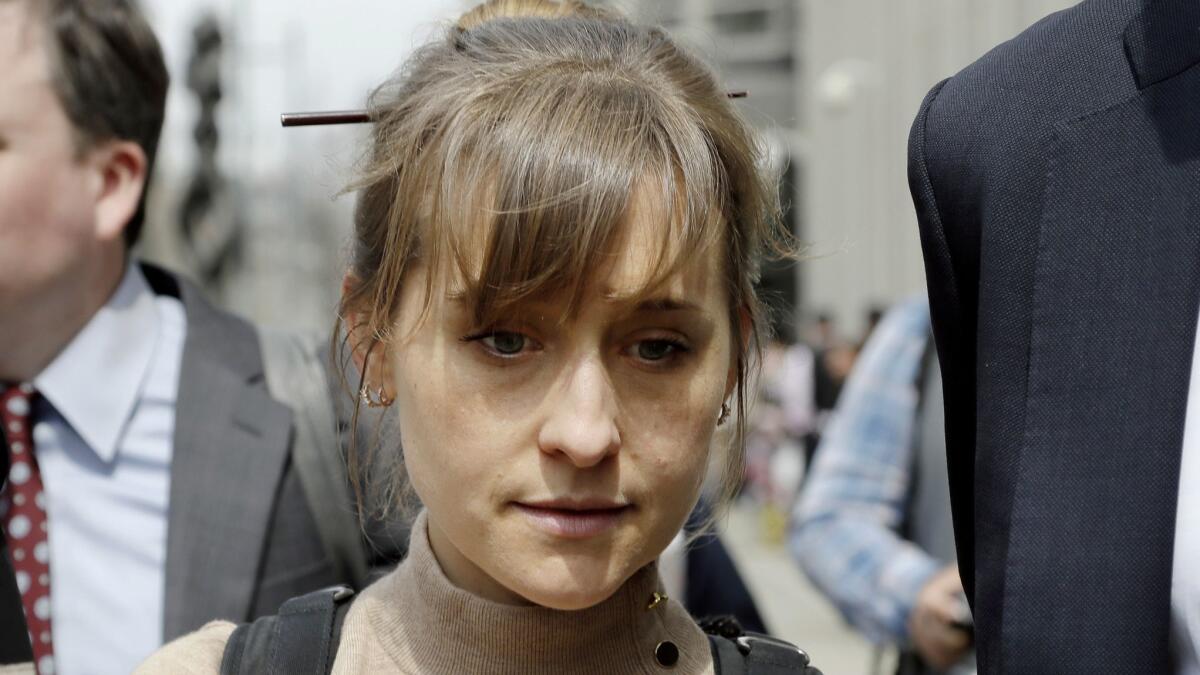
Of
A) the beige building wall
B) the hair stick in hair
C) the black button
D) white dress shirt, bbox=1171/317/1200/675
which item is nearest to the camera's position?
white dress shirt, bbox=1171/317/1200/675

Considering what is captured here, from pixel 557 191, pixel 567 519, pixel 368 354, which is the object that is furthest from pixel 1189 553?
pixel 368 354

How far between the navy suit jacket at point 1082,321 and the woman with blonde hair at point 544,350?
31cm

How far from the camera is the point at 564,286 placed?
1581mm

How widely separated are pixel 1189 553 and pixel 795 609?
30.2 feet

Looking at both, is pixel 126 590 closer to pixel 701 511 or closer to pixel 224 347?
pixel 224 347

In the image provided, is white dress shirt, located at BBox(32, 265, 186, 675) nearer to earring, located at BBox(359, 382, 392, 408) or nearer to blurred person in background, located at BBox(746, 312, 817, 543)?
earring, located at BBox(359, 382, 392, 408)

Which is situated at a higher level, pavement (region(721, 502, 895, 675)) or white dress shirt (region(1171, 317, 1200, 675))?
white dress shirt (region(1171, 317, 1200, 675))

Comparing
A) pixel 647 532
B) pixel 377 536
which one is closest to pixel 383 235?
pixel 647 532

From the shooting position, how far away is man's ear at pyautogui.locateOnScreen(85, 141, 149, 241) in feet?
9.02

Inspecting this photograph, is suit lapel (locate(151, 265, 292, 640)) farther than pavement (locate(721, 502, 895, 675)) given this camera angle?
No

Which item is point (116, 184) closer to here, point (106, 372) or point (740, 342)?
point (106, 372)

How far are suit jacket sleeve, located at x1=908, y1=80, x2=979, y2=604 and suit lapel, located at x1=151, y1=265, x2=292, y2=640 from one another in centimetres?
129

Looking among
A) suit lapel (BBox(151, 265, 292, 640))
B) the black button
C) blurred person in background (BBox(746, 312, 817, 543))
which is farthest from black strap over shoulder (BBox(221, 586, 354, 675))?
blurred person in background (BBox(746, 312, 817, 543))

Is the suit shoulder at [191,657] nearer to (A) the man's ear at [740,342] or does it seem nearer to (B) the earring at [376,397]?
(B) the earring at [376,397]
